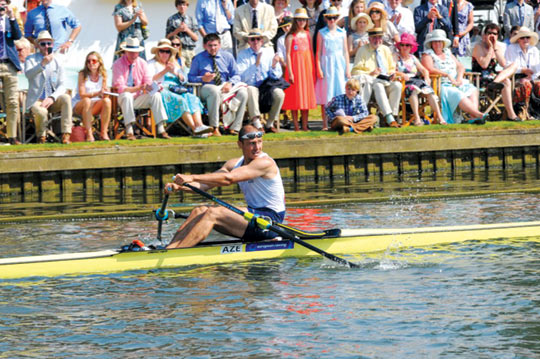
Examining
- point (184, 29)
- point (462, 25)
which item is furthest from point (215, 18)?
point (462, 25)

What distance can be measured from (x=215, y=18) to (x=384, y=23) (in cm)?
260

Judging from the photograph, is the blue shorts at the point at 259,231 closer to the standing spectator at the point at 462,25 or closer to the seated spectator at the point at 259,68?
the seated spectator at the point at 259,68

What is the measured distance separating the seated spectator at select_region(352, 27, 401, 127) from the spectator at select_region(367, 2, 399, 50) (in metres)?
0.28

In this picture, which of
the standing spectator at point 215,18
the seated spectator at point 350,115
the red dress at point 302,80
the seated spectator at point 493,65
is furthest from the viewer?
the seated spectator at point 493,65

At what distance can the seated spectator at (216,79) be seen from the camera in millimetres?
15148

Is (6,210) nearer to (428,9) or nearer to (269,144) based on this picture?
(269,144)

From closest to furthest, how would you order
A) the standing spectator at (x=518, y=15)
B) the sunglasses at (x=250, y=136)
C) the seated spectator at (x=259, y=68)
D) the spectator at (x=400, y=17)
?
the sunglasses at (x=250, y=136) < the seated spectator at (x=259, y=68) < the spectator at (x=400, y=17) < the standing spectator at (x=518, y=15)

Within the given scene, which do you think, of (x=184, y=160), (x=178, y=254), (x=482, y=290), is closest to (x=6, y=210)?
(x=184, y=160)

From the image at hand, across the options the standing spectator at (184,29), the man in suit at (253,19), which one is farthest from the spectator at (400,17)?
the standing spectator at (184,29)

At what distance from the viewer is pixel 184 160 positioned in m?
14.6

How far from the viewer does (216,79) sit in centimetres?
1530

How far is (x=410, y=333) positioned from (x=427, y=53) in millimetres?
9931

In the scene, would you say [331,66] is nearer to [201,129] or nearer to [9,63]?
[201,129]

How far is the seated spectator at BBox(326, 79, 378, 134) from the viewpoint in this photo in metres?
15.5
